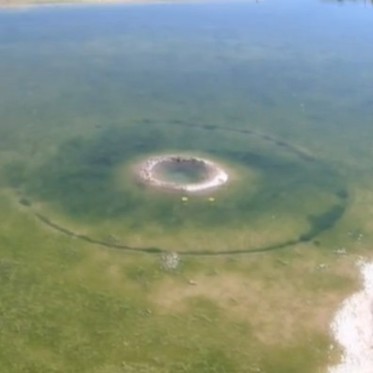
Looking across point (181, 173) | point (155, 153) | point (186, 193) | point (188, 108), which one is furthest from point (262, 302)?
point (188, 108)

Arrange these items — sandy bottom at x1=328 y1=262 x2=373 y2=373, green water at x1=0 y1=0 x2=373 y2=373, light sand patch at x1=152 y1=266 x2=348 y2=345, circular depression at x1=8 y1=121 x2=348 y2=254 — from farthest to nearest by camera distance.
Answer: circular depression at x1=8 y1=121 x2=348 y2=254
light sand patch at x1=152 y1=266 x2=348 y2=345
green water at x1=0 y1=0 x2=373 y2=373
sandy bottom at x1=328 y1=262 x2=373 y2=373

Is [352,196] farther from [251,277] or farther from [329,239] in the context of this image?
[251,277]

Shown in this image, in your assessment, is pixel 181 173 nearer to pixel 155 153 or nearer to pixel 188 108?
pixel 155 153

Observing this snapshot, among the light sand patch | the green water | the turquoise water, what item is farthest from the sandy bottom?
the turquoise water

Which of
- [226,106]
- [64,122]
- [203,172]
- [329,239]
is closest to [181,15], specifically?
[226,106]

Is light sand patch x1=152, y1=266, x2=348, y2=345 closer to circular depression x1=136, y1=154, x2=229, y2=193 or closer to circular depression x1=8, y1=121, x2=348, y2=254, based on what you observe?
circular depression x1=8, y1=121, x2=348, y2=254

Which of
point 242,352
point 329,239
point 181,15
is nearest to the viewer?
point 242,352

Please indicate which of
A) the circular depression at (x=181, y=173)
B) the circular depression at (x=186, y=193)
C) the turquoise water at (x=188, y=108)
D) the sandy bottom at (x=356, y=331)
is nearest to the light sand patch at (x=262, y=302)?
the sandy bottom at (x=356, y=331)
